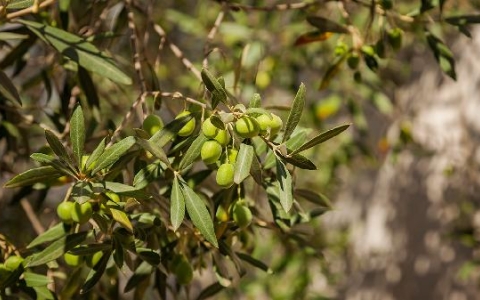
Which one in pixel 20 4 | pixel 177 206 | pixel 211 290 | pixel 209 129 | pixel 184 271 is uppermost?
pixel 20 4

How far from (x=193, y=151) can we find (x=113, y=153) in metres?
0.12

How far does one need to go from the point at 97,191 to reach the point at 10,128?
0.58 meters

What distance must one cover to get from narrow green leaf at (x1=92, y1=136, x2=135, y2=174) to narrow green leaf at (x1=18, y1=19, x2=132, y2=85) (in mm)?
250

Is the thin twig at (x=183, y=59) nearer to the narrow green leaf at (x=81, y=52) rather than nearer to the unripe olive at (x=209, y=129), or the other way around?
the narrow green leaf at (x=81, y=52)

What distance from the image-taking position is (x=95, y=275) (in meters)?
0.97

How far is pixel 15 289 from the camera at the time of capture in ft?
3.46

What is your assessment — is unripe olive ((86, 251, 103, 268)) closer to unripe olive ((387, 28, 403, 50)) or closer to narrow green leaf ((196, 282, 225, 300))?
narrow green leaf ((196, 282, 225, 300))

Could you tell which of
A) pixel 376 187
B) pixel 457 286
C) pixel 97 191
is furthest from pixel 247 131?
pixel 376 187

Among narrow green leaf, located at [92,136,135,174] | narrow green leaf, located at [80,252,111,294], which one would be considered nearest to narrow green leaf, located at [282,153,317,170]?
narrow green leaf, located at [92,136,135,174]

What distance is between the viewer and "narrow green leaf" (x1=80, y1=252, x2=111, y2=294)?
0.96 metres

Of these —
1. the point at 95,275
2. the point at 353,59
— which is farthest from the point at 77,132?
the point at 353,59

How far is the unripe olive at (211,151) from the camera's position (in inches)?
32.8

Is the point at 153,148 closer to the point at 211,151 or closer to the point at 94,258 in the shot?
the point at 211,151

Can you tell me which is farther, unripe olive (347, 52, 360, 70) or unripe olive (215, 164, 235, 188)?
unripe olive (347, 52, 360, 70)
